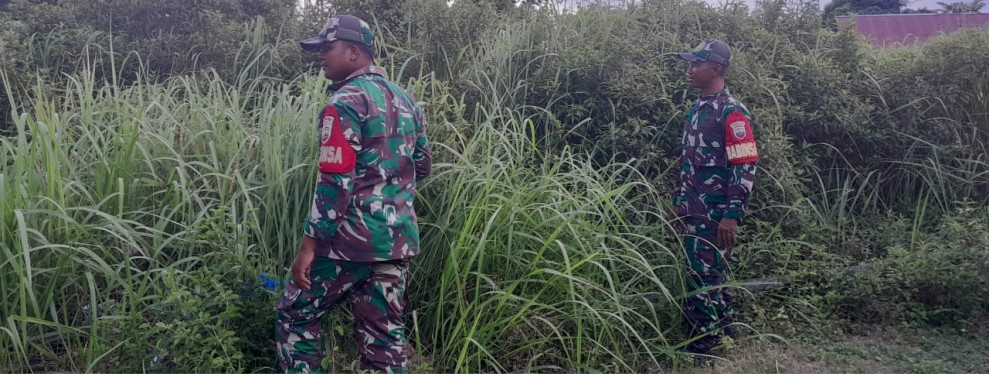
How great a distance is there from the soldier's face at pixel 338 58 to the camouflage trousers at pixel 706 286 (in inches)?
89.1

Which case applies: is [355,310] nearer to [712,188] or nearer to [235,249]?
[235,249]

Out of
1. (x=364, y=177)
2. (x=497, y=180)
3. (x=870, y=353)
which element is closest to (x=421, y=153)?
(x=364, y=177)

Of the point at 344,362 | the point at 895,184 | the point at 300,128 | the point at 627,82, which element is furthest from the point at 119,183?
the point at 895,184

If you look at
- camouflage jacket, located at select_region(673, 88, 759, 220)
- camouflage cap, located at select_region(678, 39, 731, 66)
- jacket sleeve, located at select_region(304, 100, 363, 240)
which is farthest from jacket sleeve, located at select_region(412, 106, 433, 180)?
camouflage cap, located at select_region(678, 39, 731, 66)

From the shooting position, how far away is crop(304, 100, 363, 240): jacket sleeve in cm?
280

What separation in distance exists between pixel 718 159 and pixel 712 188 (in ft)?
0.57

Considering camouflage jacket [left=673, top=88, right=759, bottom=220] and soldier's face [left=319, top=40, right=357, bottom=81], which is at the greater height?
soldier's face [left=319, top=40, right=357, bottom=81]

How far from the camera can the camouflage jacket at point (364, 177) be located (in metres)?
2.80

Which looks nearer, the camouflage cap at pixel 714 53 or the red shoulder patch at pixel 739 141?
the red shoulder patch at pixel 739 141

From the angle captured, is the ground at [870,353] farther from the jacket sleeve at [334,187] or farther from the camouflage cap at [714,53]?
the jacket sleeve at [334,187]

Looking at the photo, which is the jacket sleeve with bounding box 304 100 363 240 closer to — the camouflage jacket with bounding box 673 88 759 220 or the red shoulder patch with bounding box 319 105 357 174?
the red shoulder patch with bounding box 319 105 357 174

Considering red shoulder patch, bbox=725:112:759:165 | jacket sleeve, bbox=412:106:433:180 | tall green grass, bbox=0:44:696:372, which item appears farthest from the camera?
red shoulder patch, bbox=725:112:759:165

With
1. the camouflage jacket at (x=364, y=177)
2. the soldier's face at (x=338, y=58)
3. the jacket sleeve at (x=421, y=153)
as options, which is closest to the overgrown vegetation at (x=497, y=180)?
the jacket sleeve at (x=421, y=153)

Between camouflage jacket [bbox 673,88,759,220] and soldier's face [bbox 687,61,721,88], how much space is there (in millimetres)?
99
